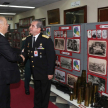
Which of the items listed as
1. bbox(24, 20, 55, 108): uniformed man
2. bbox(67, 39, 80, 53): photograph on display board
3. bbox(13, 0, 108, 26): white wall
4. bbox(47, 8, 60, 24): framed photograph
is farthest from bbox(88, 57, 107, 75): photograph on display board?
bbox(47, 8, 60, 24): framed photograph

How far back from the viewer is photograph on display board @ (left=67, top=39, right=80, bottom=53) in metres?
2.85

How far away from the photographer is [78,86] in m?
2.70

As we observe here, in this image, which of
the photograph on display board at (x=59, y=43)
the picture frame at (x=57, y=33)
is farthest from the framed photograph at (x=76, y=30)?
the picture frame at (x=57, y=33)

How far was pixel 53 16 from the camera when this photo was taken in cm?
793

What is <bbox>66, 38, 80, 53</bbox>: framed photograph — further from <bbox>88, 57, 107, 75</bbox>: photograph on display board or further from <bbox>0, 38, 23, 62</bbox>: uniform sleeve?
<bbox>0, 38, 23, 62</bbox>: uniform sleeve

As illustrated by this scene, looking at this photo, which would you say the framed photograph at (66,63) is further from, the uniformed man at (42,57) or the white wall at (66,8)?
the white wall at (66,8)

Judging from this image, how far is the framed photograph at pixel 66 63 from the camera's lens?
3.11 m

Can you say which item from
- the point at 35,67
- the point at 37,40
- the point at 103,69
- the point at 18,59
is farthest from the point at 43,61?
the point at 103,69

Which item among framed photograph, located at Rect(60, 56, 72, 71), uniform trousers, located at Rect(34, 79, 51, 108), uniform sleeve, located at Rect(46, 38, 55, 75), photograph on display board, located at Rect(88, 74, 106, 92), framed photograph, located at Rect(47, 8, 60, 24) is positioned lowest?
uniform trousers, located at Rect(34, 79, 51, 108)

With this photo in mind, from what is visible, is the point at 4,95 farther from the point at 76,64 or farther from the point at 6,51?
the point at 76,64

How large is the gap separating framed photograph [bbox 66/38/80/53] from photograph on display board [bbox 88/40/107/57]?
1.00ft

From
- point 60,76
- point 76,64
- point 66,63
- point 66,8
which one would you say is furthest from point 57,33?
point 66,8

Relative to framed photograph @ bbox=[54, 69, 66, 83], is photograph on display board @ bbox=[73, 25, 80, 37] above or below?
above

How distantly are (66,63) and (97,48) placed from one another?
0.92m
